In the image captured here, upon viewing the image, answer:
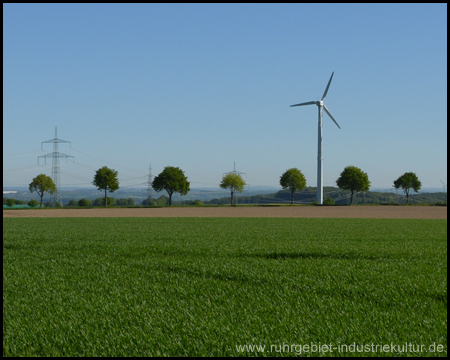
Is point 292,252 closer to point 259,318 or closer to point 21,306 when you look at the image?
point 259,318

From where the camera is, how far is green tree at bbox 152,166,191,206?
8375 cm

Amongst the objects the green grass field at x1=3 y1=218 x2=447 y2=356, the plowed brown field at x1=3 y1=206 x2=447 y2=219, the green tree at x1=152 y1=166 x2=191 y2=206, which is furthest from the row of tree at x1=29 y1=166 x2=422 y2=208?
the green grass field at x1=3 y1=218 x2=447 y2=356

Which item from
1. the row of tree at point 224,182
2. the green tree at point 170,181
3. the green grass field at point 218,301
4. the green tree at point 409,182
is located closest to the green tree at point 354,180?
the row of tree at point 224,182

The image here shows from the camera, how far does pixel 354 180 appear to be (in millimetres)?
86375

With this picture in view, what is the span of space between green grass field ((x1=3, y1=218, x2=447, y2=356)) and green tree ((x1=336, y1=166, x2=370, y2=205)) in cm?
7532

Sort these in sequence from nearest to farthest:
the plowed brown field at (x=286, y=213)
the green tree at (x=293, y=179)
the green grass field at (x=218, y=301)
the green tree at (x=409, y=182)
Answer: the green grass field at (x=218, y=301), the plowed brown field at (x=286, y=213), the green tree at (x=293, y=179), the green tree at (x=409, y=182)

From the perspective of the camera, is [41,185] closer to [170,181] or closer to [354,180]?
[170,181]

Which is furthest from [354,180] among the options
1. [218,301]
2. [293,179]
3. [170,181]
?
[218,301]

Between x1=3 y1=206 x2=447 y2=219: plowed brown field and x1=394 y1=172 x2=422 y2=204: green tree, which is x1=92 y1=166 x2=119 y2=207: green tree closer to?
x1=3 y1=206 x2=447 y2=219: plowed brown field

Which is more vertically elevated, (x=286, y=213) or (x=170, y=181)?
(x=170, y=181)

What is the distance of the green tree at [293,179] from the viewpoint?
89.4 metres

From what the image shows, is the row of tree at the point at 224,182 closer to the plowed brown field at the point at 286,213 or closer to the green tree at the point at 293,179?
the green tree at the point at 293,179

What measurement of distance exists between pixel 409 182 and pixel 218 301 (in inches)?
3770

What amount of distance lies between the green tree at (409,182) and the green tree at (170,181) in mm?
47992
